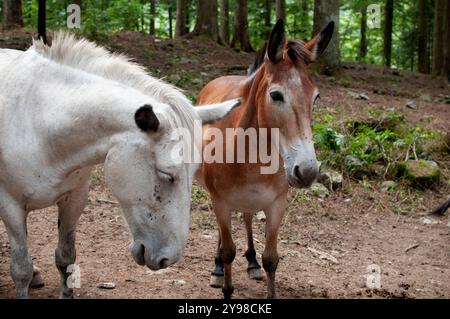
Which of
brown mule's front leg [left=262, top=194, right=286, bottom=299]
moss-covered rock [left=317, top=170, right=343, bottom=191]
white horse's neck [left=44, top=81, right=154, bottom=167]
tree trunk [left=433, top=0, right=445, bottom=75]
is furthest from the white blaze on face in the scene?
tree trunk [left=433, top=0, right=445, bottom=75]

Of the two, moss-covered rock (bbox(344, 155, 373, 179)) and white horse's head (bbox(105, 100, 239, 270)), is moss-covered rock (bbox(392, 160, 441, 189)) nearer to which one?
moss-covered rock (bbox(344, 155, 373, 179))

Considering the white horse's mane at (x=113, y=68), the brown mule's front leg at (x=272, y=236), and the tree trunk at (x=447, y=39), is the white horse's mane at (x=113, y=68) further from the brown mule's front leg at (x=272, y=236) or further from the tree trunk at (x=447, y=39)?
the tree trunk at (x=447, y=39)

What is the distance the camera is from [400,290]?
17.5 ft

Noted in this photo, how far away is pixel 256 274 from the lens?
18.1 feet

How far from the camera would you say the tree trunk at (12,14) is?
13.0 metres

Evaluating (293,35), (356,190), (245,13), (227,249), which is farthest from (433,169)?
(293,35)

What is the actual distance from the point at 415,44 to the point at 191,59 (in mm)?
11440

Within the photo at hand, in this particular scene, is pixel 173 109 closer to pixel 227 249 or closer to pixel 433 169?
pixel 227 249

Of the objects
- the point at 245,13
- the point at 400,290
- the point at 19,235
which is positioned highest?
the point at 245,13

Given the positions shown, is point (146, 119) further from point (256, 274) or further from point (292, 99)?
point (256, 274)

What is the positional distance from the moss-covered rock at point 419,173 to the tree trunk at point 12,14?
9.34m

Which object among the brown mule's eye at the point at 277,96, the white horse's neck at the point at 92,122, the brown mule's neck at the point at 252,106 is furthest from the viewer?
the brown mule's neck at the point at 252,106

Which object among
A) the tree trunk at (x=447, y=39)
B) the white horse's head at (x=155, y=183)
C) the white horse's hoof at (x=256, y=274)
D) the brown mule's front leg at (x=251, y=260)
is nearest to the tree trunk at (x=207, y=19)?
the tree trunk at (x=447, y=39)

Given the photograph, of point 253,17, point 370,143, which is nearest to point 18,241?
point 370,143
